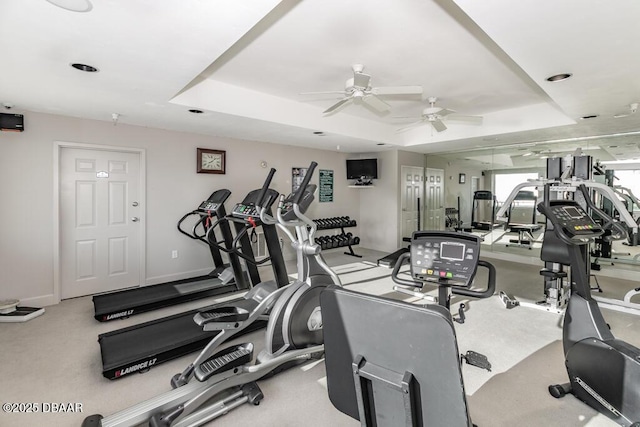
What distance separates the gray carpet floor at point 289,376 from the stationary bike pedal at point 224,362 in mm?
269

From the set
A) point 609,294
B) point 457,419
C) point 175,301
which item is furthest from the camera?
point 609,294

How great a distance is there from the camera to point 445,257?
6.59ft

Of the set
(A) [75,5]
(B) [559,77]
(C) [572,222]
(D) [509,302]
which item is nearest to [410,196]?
(D) [509,302]

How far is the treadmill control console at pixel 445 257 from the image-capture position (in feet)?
6.30

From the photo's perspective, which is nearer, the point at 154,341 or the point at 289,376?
the point at 289,376

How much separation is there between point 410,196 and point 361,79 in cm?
464

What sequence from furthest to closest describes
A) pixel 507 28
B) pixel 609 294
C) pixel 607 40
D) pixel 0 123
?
pixel 609 294 → pixel 0 123 → pixel 607 40 → pixel 507 28

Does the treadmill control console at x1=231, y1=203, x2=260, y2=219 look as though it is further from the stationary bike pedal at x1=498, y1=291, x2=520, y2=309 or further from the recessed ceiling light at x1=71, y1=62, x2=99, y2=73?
the stationary bike pedal at x1=498, y1=291, x2=520, y2=309

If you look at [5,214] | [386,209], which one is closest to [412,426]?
[5,214]

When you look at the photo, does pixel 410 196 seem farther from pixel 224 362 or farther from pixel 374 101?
pixel 224 362

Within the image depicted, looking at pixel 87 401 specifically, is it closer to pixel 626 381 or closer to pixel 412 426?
pixel 412 426

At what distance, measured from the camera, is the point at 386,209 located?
23.1 feet

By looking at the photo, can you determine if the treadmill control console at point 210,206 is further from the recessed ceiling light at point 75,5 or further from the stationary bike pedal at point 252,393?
the recessed ceiling light at point 75,5

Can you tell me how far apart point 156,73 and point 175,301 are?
2551 millimetres
